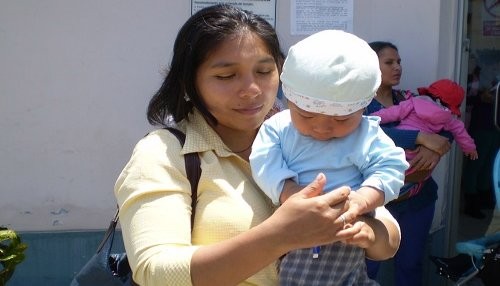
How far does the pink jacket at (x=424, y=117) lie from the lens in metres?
3.82

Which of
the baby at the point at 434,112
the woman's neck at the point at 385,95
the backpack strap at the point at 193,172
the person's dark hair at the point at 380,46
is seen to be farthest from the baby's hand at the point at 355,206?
the person's dark hair at the point at 380,46

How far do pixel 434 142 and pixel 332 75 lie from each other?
224 cm

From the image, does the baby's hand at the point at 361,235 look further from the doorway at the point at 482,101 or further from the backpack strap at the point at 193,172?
the doorway at the point at 482,101

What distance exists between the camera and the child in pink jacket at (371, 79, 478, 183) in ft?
12.6

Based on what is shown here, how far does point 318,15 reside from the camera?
439cm

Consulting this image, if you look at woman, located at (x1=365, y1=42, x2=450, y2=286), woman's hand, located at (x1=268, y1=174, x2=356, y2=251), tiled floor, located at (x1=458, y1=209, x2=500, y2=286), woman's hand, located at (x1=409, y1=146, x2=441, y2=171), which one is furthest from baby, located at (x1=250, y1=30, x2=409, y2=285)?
tiled floor, located at (x1=458, y1=209, x2=500, y2=286)

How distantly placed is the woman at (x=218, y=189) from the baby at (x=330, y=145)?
0.07m

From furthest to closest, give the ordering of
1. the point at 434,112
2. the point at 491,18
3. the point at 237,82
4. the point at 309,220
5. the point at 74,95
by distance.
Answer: the point at 491,18, the point at 74,95, the point at 434,112, the point at 237,82, the point at 309,220

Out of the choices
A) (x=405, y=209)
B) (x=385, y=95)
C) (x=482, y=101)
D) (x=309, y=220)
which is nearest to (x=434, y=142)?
(x=405, y=209)

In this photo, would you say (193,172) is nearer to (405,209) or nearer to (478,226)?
(405,209)

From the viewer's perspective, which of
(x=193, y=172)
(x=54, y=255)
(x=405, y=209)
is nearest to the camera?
(x=193, y=172)

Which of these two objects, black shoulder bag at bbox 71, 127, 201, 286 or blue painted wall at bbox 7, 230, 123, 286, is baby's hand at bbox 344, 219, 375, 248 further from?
blue painted wall at bbox 7, 230, 123, 286

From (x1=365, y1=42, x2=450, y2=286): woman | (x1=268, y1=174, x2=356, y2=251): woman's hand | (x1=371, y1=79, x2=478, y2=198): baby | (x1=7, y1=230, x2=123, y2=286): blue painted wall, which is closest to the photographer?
(x1=268, y1=174, x2=356, y2=251): woman's hand

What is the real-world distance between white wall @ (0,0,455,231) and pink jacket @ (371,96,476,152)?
57cm
